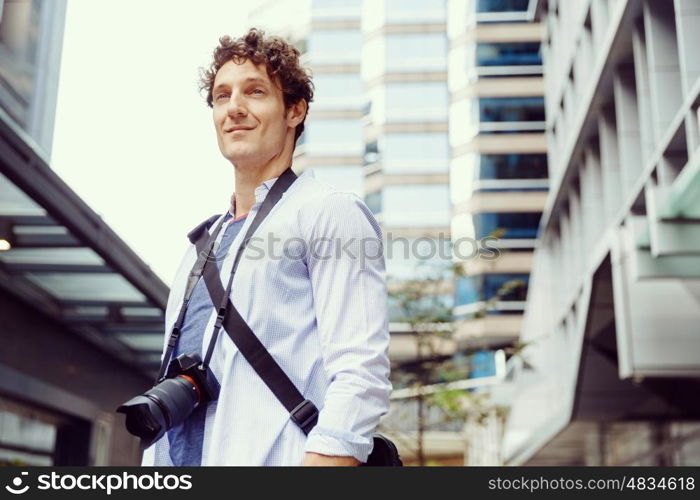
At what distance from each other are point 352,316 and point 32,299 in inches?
321

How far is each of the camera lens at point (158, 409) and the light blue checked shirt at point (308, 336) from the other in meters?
0.08

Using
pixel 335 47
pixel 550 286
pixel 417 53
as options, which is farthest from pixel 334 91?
pixel 550 286

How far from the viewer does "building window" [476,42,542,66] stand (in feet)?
161

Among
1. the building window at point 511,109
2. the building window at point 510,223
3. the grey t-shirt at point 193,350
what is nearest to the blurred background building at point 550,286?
the grey t-shirt at point 193,350

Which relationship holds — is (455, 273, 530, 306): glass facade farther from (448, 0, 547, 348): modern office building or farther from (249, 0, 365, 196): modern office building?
(249, 0, 365, 196): modern office building

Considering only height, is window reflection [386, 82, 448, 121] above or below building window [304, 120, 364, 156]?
above

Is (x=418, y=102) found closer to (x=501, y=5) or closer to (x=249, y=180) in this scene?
(x=501, y=5)

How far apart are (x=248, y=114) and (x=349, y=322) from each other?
0.61 meters

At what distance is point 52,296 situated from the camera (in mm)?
9852

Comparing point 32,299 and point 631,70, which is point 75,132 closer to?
point 32,299

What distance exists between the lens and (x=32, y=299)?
31.9 feet

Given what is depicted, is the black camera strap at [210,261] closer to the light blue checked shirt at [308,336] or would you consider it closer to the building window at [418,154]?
the light blue checked shirt at [308,336]

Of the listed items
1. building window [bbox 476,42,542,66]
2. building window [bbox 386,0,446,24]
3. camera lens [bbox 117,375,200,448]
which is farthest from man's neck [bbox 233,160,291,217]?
building window [bbox 386,0,446,24]
